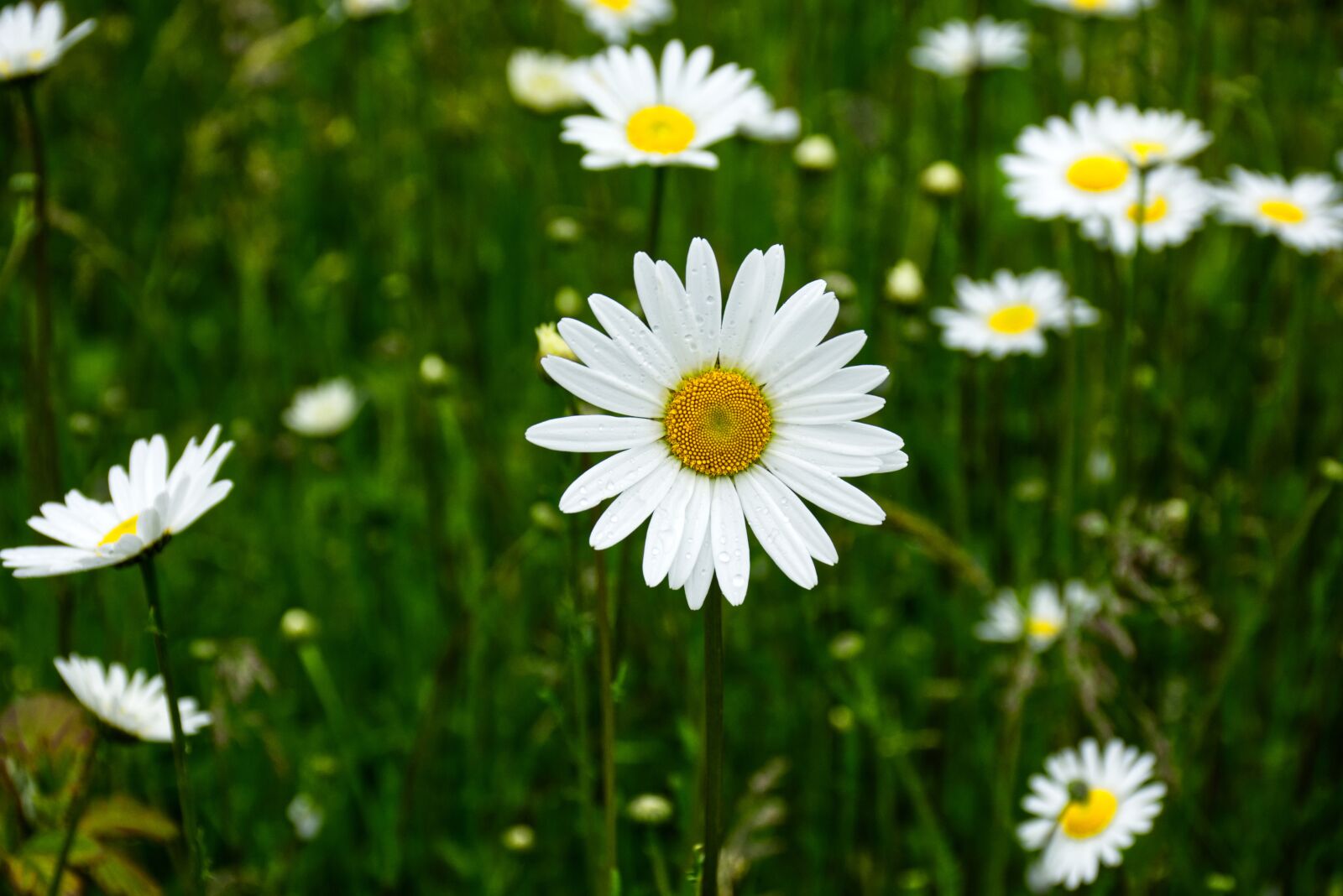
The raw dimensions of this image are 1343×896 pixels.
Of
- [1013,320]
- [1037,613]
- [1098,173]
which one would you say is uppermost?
[1098,173]

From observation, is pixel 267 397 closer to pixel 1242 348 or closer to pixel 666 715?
pixel 666 715

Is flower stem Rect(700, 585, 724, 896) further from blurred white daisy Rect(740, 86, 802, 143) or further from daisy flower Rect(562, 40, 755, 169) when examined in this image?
blurred white daisy Rect(740, 86, 802, 143)

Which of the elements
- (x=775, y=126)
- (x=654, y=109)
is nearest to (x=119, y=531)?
(x=654, y=109)

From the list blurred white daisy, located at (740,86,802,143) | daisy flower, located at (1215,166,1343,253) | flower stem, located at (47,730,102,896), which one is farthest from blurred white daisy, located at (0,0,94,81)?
daisy flower, located at (1215,166,1343,253)

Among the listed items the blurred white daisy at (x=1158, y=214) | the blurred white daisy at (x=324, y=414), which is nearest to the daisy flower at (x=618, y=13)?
the blurred white daisy at (x=324, y=414)

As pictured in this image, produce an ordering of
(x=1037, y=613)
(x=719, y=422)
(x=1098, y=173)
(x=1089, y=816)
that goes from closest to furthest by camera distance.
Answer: (x=719, y=422) < (x=1089, y=816) < (x=1098, y=173) < (x=1037, y=613)

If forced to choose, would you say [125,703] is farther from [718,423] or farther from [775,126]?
[775,126]

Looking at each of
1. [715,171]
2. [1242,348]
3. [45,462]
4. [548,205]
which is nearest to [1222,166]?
[1242,348]
